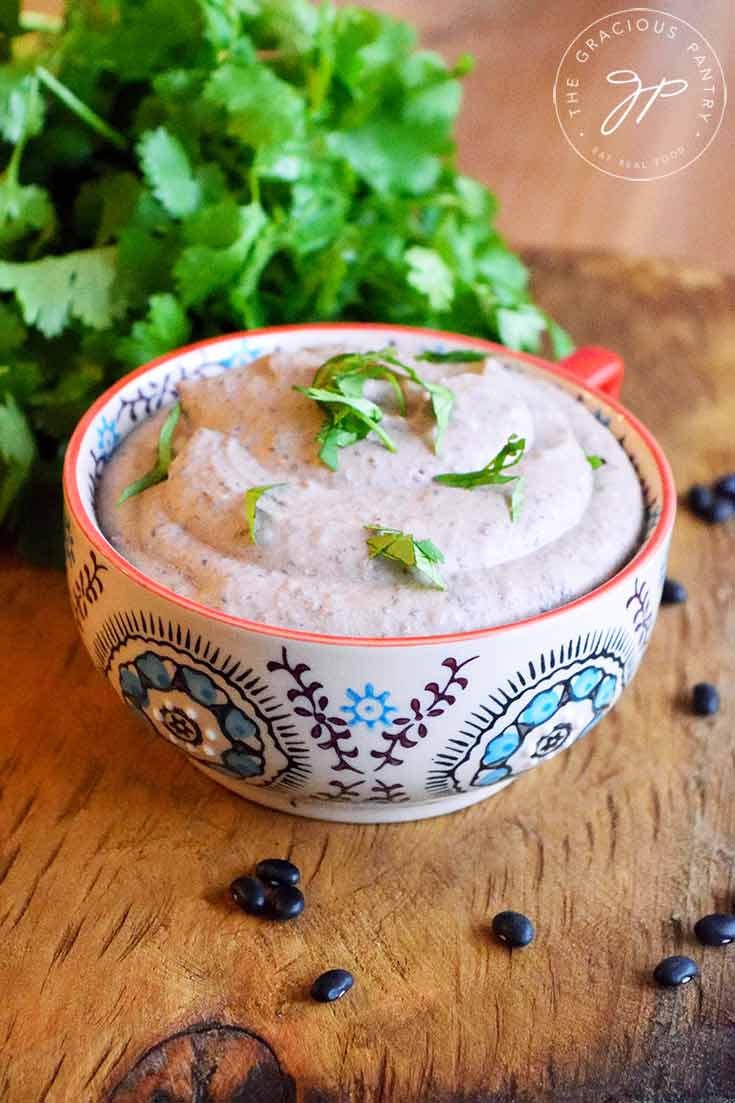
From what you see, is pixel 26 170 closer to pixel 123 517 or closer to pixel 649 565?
pixel 123 517

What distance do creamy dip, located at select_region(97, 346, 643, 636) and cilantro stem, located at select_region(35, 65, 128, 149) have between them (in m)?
0.82

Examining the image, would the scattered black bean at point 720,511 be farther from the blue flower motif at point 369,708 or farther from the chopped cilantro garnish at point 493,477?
the blue flower motif at point 369,708

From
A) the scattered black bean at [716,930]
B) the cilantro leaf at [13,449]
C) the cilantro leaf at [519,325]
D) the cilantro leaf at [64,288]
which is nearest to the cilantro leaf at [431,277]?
the cilantro leaf at [519,325]

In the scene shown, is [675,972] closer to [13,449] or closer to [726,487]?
[726,487]

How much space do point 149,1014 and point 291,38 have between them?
75.0 inches

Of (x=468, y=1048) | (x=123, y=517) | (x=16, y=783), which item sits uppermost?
(x=123, y=517)

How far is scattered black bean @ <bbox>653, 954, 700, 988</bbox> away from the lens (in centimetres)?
165

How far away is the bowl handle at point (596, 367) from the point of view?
7.36ft

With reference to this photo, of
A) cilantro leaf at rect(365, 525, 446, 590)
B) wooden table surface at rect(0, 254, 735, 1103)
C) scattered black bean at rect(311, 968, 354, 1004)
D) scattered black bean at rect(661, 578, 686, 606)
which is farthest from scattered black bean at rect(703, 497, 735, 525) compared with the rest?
scattered black bean at rect(311, 968, 354, 1004)

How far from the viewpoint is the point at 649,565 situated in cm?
172

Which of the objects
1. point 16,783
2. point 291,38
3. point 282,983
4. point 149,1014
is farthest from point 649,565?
point 291,38

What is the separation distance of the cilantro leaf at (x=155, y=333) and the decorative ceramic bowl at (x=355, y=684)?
0.45 metres

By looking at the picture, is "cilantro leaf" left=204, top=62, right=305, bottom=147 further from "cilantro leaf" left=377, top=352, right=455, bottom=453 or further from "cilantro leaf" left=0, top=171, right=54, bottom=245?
"cilantro leaf" left=377, top=352, right=455, bottom=453

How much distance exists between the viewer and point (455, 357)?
215 centimetres
